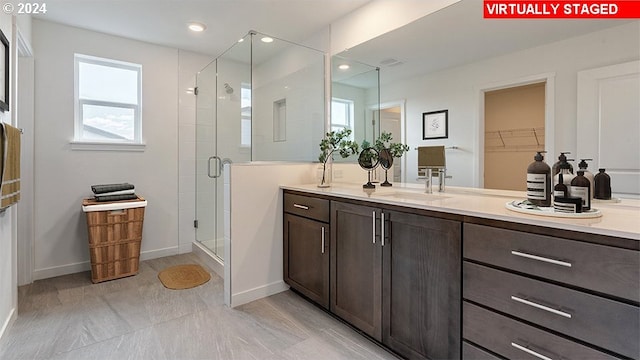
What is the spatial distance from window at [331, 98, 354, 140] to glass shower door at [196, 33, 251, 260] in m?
0.79

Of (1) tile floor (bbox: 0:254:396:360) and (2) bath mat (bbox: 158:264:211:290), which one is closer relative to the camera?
(1) tile floor (bbox: 0:254:396:360)

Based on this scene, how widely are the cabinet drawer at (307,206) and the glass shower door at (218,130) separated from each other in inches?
23.6

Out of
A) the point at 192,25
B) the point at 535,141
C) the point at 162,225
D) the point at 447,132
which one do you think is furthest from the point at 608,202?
the point at 162,225

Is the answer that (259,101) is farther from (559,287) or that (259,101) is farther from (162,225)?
(559,287)

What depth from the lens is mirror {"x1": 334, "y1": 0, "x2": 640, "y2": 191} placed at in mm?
1419

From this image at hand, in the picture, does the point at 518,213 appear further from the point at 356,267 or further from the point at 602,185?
the point at 356,267

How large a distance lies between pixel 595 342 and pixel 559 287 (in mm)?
179

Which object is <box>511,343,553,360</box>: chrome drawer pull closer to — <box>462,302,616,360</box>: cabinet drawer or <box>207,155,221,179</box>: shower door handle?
<box>462,302,616,360</box>: cabinet drawer

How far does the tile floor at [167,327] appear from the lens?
1.70 metres

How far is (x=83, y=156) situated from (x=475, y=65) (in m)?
3.44

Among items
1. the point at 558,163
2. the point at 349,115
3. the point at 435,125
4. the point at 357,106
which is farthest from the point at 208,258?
the point at 558,163

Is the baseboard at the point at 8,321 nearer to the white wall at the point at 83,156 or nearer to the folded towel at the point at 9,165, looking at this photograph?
the folded towel at the point at 9,165

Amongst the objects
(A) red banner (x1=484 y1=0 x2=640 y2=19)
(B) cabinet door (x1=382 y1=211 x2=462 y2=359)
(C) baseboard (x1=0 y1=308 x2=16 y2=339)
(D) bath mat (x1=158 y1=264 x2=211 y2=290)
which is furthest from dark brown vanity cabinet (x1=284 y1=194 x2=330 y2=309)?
(C) baseboard (x1=0 y1=308 x2=16 y2=339)

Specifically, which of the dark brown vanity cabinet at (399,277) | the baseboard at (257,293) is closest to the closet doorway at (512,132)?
the dark brown vanity cabinet at (399,277)
